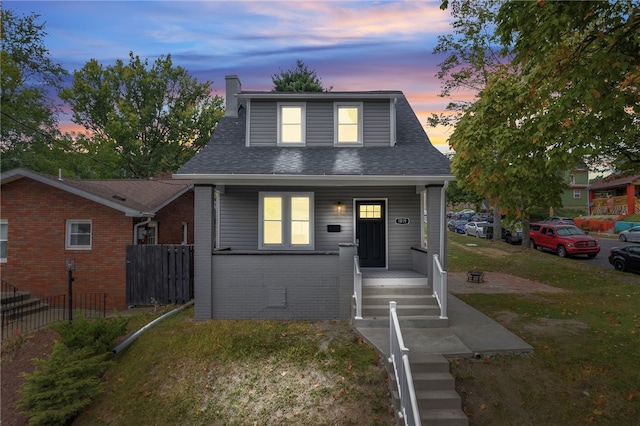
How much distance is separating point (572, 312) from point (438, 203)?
213 inches

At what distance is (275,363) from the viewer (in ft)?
24.2

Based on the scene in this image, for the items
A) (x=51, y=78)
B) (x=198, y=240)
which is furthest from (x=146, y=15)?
(x=51, y=78)

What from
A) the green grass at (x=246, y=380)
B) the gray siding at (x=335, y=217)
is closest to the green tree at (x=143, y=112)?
the gray siding at (x=335, y=217)

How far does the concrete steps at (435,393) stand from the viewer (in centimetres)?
559

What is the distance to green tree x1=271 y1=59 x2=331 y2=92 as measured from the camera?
26.4 m

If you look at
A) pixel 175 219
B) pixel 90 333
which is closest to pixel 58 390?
pixel 90 333

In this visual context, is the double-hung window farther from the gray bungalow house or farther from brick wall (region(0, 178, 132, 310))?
brick wall (region(0, 178, 132, 310))

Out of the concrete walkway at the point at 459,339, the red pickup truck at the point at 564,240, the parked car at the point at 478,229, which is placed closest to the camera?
the concrete walkway at the point at 459,339

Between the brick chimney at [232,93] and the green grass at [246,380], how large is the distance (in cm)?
914

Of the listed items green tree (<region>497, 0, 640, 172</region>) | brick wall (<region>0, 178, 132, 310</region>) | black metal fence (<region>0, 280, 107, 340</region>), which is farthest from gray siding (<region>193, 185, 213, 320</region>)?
green tree (<region>497, 0, 640, 172</region>)

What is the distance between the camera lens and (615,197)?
44688 millimetres

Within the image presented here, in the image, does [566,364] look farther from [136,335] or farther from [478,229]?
[478,229]

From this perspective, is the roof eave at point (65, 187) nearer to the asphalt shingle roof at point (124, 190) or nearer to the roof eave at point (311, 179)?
the asphalt shingle roof at point (124, 190)

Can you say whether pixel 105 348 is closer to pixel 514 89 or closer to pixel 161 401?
pixel 161 401
